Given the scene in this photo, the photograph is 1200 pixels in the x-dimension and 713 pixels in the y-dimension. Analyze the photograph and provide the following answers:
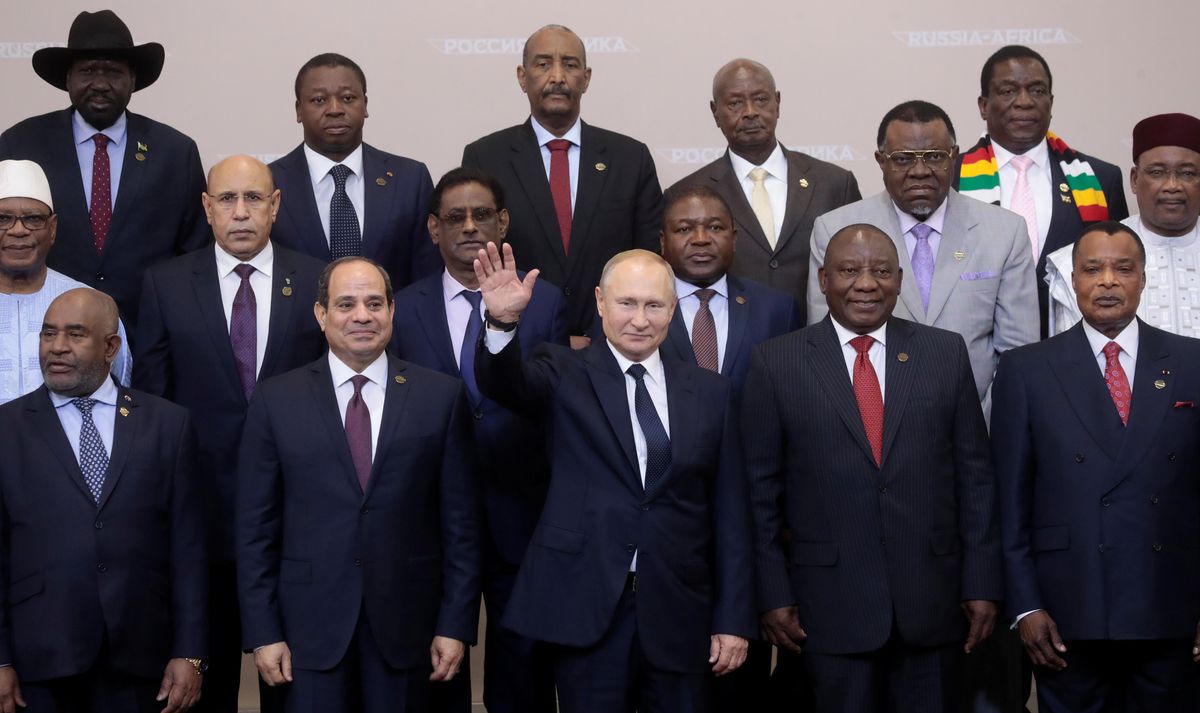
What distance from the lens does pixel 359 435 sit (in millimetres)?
4168

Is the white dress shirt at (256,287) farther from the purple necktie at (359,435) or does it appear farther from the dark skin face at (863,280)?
the dark skin face at (863,280)

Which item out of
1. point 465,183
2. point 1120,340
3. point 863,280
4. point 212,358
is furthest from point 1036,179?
point 212,358

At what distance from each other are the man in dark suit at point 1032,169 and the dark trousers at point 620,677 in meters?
2.10

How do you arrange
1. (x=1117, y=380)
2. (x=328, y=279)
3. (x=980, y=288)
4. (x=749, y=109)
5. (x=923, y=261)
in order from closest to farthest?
(x=328, y=279) → (x=1117, y=380) → (x=980, y=288) → (x=923, y=261) → (x=749, y=109)

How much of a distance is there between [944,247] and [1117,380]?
0.73 metres

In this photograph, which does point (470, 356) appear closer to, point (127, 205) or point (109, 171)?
point (127, 205)

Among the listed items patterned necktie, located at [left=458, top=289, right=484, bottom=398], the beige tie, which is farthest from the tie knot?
patterned necktie, located at [left=458, top=289, right=484, bottom=398]

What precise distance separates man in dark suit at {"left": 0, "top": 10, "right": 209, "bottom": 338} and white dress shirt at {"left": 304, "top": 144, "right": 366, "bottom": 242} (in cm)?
37

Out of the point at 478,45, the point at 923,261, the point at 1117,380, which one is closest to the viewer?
the point at 1117,380

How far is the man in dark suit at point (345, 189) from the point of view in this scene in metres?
5.12

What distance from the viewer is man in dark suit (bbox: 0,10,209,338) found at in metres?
5.01

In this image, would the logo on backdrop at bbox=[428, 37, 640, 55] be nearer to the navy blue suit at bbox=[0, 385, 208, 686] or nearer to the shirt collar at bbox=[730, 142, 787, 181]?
the shirt collar at bbox=[730, 142, 787, 181]

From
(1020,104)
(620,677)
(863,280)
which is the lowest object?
(620,677)

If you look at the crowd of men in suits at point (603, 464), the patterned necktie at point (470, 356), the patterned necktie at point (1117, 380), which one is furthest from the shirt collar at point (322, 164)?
the patterned necktie at point (1117, 380)
